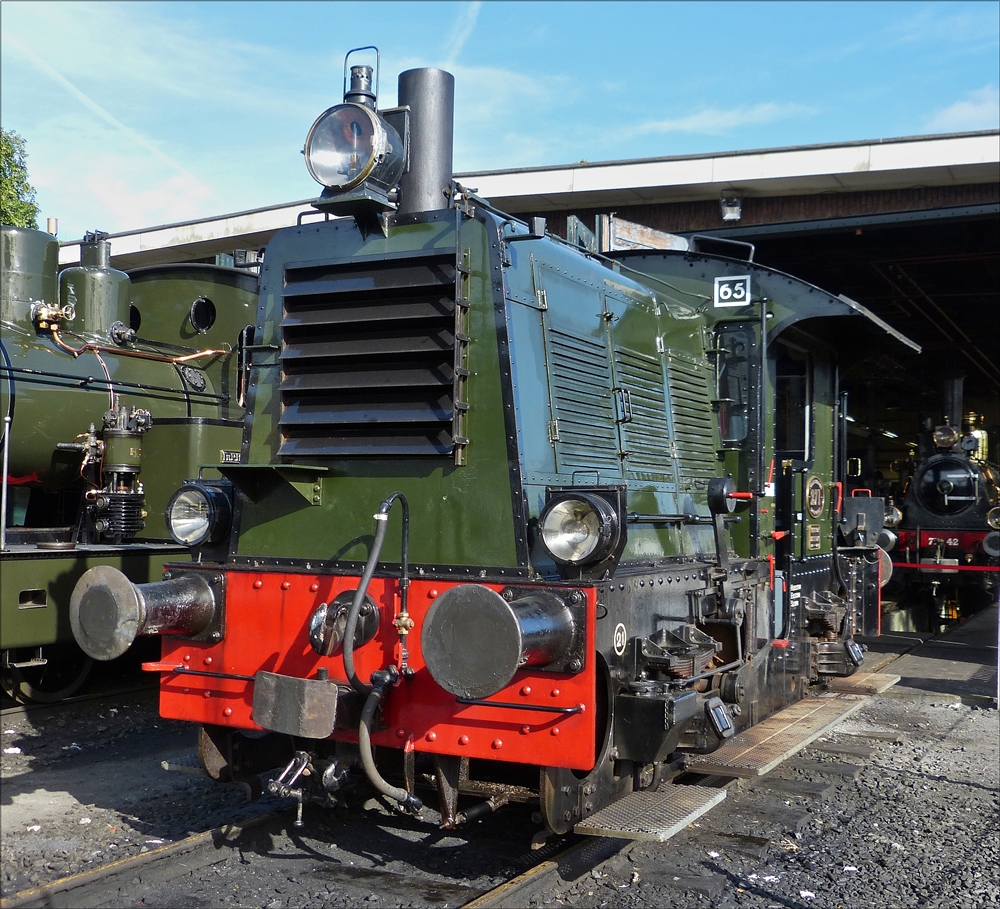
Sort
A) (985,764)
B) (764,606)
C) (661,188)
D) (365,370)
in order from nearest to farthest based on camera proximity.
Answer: (365,370) < (764,606) < (985,764) < (661,188)

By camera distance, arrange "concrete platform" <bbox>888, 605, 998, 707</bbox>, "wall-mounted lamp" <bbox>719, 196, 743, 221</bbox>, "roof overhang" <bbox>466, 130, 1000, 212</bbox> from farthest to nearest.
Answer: "wall-mounted lamp" <bbox>719, 196, 743, 221</bbox> → "roof overhang" <bbox>466, 130, 1000, 212</bbox> → "concrete platform" <bbox>888, 605, 998, 707</bbox>

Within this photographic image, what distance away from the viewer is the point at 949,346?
1905cm

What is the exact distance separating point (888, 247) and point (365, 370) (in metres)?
11.1

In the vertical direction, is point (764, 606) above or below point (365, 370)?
below

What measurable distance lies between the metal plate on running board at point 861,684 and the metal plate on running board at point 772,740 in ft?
2.08

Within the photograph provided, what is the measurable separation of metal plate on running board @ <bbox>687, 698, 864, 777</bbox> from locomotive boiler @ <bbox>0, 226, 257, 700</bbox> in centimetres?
384

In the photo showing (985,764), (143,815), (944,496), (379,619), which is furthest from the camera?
(944,496)

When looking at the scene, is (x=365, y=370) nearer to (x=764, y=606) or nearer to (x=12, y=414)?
(x=764, y=606)

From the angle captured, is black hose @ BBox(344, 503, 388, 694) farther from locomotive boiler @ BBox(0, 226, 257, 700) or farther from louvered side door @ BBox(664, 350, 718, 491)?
locomotive boiler @ BBox(0, 226, 257, 700)

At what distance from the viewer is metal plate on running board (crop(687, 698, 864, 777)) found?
4582 mm

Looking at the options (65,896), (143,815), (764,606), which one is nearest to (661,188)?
(764,606)

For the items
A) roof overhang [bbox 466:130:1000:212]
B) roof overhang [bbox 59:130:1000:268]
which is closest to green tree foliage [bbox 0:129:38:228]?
roof overhang [bbox 59:130:1000:268]

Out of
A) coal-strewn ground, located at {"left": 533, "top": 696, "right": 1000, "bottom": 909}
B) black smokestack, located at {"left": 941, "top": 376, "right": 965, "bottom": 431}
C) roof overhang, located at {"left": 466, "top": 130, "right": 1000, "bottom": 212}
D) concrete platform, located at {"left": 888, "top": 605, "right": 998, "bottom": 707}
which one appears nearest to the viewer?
coal-strewn ground, located at {"left": 533, "top": 696, "right": 1000, "bottom": 909}

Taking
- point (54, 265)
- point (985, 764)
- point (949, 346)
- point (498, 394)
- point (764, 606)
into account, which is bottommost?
point (985, 764)
